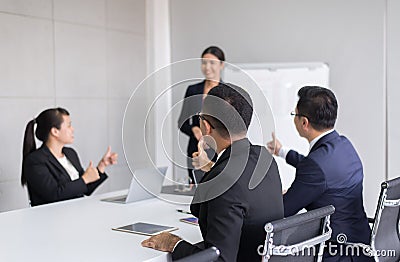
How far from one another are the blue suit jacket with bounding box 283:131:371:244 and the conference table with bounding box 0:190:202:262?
19.5 inches

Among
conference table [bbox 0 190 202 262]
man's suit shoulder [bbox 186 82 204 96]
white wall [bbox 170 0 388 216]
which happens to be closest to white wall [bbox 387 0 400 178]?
white wall [bbox 170 0 388 216]

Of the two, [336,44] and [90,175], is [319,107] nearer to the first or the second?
[90,175]

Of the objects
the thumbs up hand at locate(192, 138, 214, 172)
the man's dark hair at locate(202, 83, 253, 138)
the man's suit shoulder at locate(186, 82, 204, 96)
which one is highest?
the man's suit shoulder at locate(186, 82, 204, 96)

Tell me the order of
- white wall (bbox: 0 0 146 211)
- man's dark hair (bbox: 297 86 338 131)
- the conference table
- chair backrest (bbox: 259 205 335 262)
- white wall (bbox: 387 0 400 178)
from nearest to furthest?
chair backrest (bbox: 259 205 335 262) < the conference table < man's dark hair (bbox: 297 86 338 131) < white wall (bbox: 0 0 146 211) < white wall (bbox: 387 0 400 178)

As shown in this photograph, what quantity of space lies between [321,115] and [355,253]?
2.09ft

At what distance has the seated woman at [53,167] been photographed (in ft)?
11.7

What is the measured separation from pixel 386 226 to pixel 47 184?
2.03 meters

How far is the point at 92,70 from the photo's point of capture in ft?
16.3

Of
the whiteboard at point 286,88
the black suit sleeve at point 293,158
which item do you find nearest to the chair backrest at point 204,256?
the black suit sleeve at point 293,158

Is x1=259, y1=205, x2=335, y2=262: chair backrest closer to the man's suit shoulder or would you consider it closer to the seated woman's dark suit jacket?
the seated woman's dark suit jacket

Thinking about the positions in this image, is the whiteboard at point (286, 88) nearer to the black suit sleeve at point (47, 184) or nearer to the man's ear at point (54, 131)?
the man's ear at point (54, 131)

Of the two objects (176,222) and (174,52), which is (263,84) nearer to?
(174,52)

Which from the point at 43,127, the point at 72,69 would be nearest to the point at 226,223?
the point at 43,127

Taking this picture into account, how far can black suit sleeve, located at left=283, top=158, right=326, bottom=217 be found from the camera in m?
2.48
